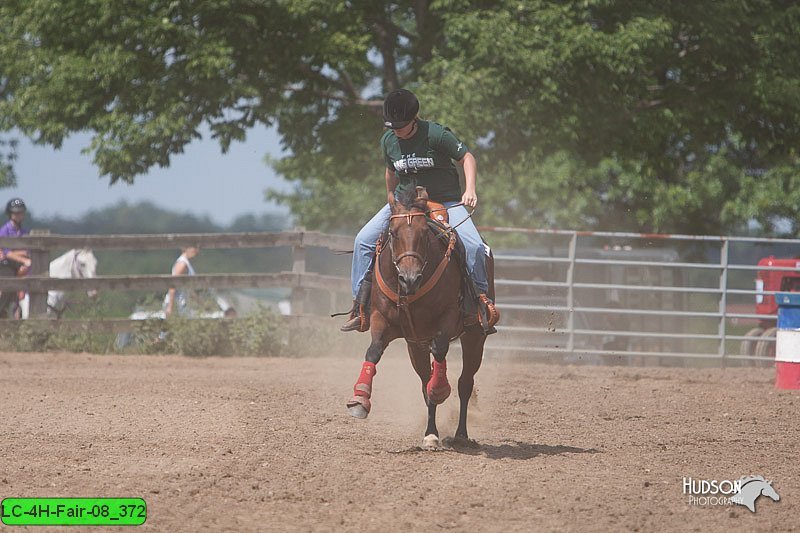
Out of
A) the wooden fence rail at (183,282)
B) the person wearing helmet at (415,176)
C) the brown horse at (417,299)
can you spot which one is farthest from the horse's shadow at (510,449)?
the wooden fence rail at (183,282)

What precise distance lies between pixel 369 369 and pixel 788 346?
6896 millimetres

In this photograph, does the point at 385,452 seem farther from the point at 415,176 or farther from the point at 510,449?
the point at 415,176

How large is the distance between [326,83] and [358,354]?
774cm

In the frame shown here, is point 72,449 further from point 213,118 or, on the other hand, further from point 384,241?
point 213,118

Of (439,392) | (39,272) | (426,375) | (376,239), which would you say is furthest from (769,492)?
(39,272)

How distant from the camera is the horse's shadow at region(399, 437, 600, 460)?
24.2 feet

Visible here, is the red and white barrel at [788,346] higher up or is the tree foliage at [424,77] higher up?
the tree foliage at [424,77]

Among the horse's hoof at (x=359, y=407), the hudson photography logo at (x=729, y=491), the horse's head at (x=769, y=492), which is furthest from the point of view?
the horse's hoof at (x=359, y=407)

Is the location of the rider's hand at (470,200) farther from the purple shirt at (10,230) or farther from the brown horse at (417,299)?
the purple shirt at (10,230)

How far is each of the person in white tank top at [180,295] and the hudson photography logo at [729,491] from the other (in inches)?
407

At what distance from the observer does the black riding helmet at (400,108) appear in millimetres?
7500

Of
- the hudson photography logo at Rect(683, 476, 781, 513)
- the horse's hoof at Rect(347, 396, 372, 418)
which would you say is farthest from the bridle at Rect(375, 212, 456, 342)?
the hudson photography logo at Rect(683, 476, 781, 513)

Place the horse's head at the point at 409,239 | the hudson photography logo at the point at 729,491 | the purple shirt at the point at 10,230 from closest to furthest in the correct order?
1. the hudson photography logo at the point at 729,491
2. the horse's head at the point at 409,239
3. the purple shirt at the point at 10,230

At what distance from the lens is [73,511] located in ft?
17.3
